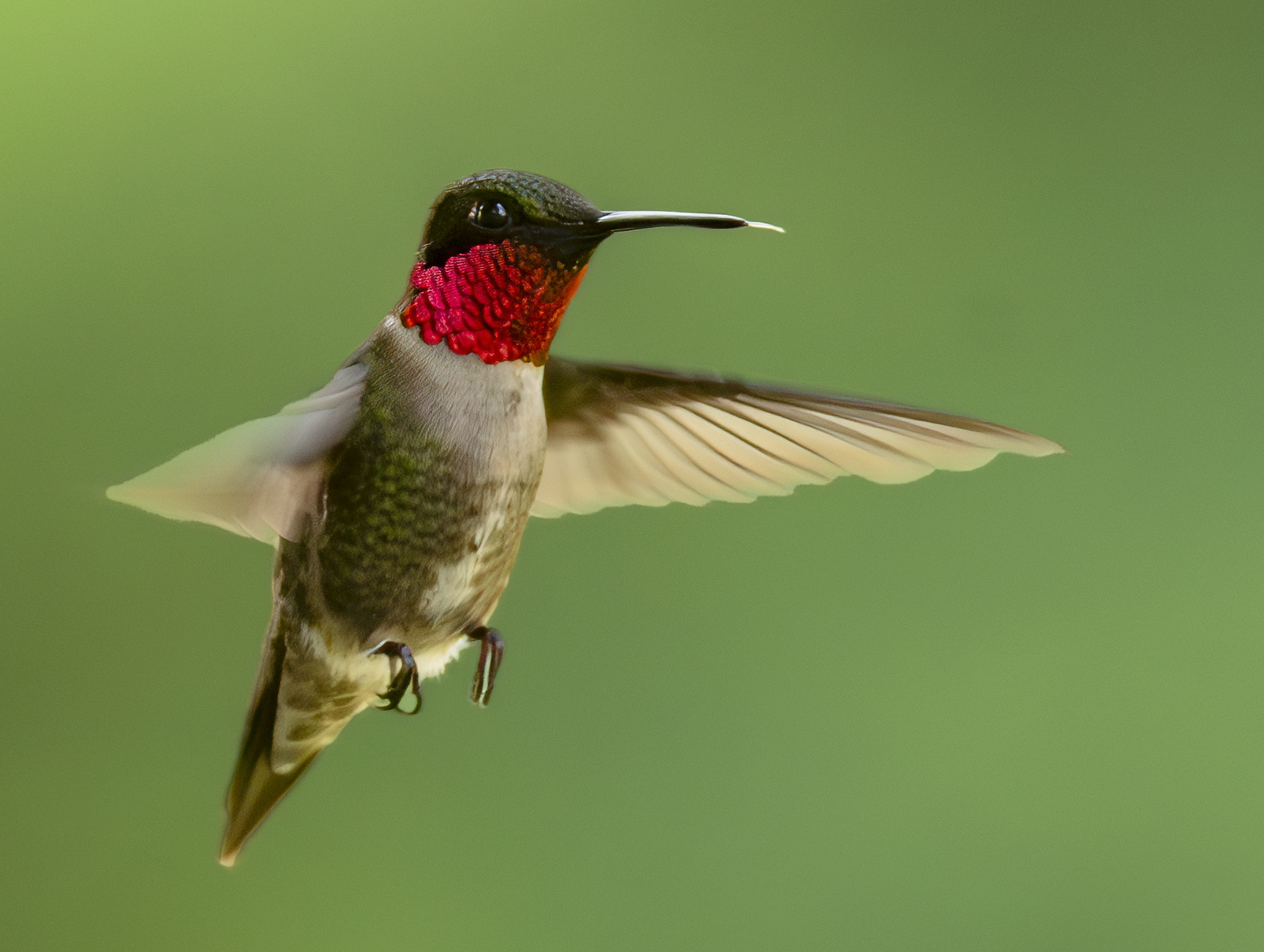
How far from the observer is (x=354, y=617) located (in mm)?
583

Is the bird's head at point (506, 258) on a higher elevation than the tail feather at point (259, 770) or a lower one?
higher

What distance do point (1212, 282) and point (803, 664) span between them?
2.32ft

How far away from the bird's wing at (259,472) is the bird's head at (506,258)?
5cm

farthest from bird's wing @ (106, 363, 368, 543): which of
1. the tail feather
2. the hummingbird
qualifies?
the tail feather

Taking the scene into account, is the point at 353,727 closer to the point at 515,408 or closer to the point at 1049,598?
the point at 515,408

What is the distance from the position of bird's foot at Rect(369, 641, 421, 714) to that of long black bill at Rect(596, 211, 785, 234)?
0.23 m

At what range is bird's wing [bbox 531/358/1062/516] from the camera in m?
0.64

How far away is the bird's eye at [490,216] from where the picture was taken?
51 cm

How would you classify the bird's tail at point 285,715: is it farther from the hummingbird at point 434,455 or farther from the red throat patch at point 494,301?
→ the red throat patch at point 494,301

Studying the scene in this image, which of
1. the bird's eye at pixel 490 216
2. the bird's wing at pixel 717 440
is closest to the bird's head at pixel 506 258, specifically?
the bird's eye at pixel 490 216

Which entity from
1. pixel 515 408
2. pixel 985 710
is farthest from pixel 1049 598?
pixel 515 408

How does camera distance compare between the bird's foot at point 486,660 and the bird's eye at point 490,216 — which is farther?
the bird's foot at point 486,660

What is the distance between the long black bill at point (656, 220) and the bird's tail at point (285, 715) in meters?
0.25

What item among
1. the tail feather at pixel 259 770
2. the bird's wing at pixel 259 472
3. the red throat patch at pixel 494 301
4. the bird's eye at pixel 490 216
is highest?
the bird's eye at pixel 490 216
